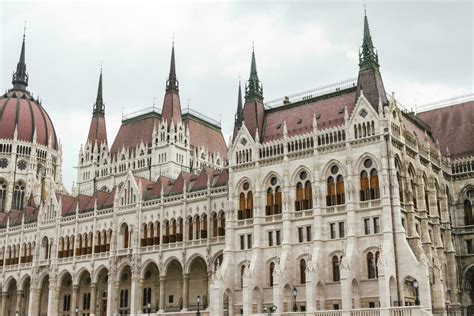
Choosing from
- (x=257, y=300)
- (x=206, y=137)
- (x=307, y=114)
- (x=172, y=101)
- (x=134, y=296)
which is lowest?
(x=257, y=300)

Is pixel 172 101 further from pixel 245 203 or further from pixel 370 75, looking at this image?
pixel 370 75

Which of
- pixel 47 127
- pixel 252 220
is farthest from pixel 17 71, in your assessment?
pixel 252 220

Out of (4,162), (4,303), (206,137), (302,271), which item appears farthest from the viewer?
(4,162)

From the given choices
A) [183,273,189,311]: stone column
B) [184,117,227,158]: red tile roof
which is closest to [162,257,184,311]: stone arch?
[183,273,189,311]: stone column

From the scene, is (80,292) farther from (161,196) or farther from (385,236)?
(385,236)

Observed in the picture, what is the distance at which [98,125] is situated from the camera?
103 m

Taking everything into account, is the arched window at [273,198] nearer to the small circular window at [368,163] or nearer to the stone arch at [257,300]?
the stone arch at [257,300]

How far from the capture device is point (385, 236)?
51.8 m

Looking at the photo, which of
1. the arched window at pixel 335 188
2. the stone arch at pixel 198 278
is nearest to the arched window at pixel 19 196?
the stone arch at pixel 198 278

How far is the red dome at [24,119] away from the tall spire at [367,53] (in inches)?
2986

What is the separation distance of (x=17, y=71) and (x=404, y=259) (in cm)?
10355

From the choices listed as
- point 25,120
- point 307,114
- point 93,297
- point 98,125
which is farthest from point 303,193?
point 25,120

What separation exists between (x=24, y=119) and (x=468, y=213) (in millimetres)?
83700

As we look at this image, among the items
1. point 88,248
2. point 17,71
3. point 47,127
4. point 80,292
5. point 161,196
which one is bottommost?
point 80,292
